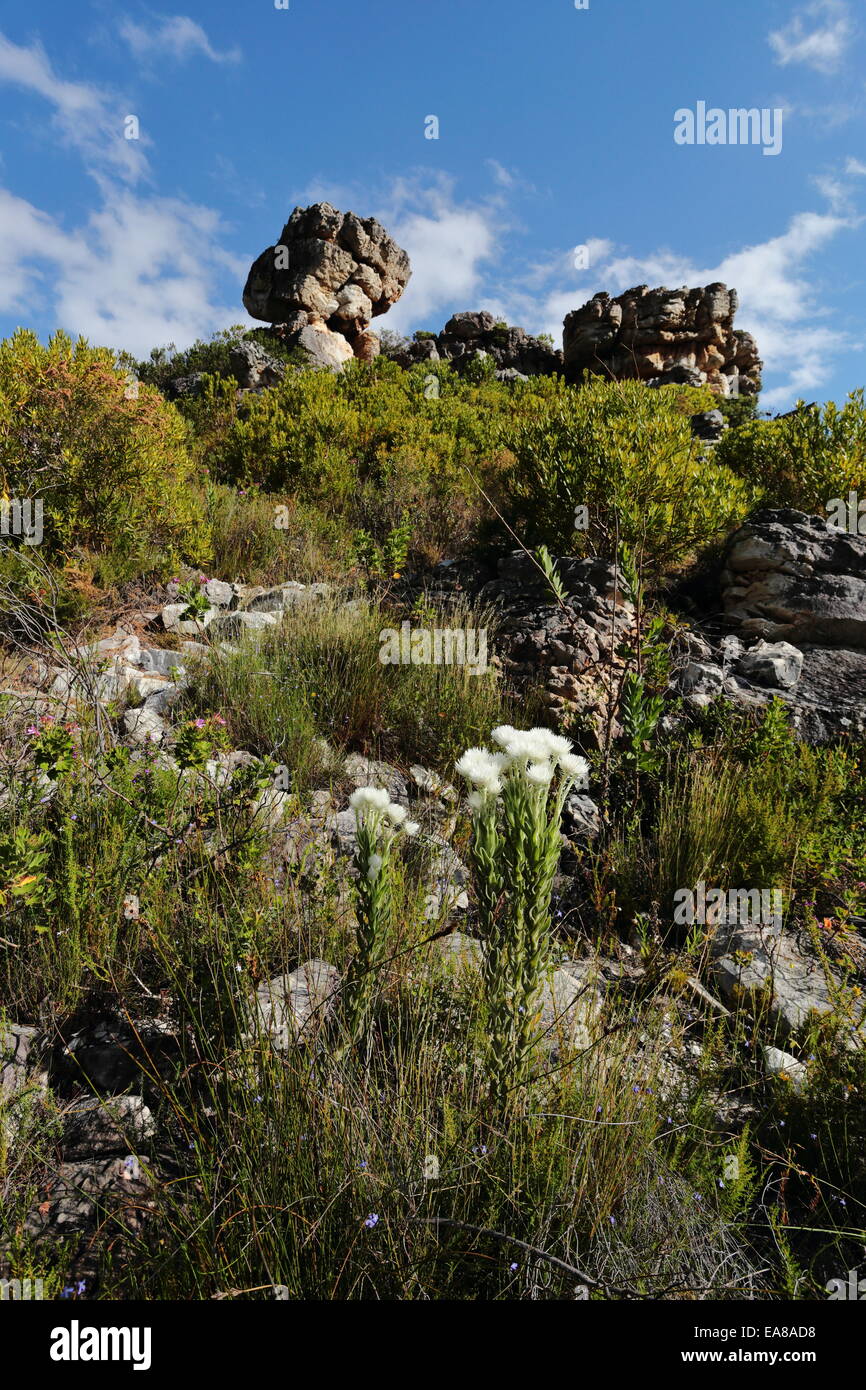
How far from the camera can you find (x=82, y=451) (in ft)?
18.6

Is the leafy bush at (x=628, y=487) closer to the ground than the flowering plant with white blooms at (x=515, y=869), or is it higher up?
higher up

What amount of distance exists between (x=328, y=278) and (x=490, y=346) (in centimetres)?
716

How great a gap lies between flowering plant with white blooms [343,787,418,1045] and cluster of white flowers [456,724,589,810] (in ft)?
0.94

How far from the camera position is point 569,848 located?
3.78 meters

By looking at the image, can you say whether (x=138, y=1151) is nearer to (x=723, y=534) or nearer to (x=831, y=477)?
(x=723, y=534)

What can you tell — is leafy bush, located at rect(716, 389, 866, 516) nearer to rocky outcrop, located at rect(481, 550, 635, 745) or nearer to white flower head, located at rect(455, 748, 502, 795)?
rocky outcrop, located at rect(481, 550, 635, 745)

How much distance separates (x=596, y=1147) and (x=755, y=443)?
828 centimetres

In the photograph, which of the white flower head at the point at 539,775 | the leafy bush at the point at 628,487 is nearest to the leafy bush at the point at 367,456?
the leafy bush at the point at 628,487

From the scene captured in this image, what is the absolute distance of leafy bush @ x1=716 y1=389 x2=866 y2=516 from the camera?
6504 millimetres

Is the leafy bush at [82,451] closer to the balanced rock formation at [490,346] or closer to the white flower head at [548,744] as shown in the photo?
the white flower head at [548,744]

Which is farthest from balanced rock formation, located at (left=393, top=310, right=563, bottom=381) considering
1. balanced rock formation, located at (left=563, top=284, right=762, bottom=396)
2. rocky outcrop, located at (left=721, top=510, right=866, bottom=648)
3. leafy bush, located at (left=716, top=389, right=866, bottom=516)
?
rocky outcrop, located at (left=721, top=510, right=866, bottom=648)

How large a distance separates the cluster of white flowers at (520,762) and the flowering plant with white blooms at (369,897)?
0.29 metres

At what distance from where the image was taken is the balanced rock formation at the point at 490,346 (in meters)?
25.4
